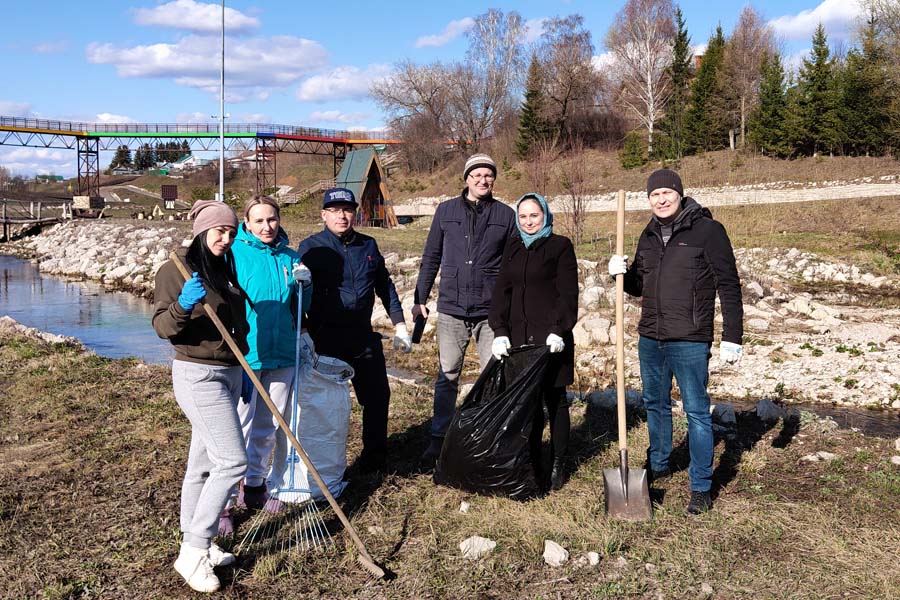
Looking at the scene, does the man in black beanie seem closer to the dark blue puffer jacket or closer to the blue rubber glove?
the dark blue puffer jacket

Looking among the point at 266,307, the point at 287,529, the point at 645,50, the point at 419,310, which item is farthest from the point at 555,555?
the point at 645,50

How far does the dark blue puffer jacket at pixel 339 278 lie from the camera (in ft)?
13.3

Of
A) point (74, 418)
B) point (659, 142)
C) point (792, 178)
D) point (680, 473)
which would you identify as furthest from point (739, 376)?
point (659, 142)

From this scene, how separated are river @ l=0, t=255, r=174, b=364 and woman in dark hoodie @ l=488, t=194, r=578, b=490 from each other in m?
6.26

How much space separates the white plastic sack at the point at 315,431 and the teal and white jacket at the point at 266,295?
233 mm

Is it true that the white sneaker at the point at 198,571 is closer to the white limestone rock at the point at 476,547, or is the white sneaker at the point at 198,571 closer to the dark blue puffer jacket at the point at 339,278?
the white limestone rock at the point at 476,547

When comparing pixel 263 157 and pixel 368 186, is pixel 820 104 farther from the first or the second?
pixel 263 157

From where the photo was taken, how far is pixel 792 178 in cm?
2614

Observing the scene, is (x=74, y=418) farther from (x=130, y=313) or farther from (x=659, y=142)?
(x=659, y=142)

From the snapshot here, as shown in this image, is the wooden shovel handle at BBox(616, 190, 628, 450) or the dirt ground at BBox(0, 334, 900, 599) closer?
the dirt ground at BBox(0, 334, 900, 599)

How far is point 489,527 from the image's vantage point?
3.64 m

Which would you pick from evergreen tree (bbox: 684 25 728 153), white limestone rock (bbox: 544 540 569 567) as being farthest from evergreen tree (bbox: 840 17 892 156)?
white limestone rock (bbox: 544 540 569 567)

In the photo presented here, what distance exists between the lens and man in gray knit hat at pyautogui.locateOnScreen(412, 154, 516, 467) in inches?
169

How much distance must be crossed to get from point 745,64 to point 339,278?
1387 inches
